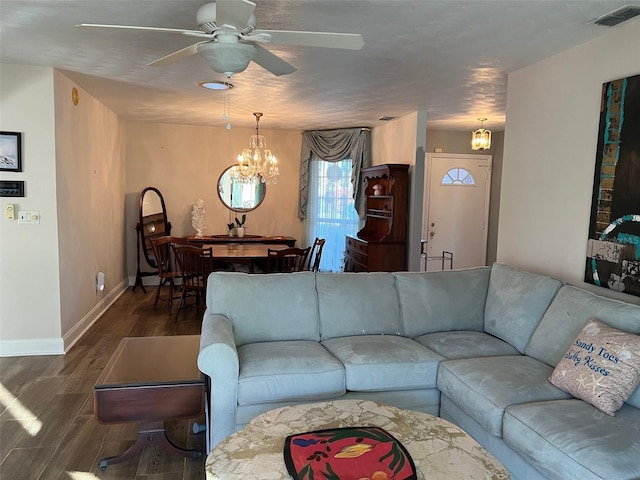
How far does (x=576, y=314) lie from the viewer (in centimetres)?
258

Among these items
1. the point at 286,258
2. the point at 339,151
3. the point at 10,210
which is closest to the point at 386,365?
the point at 286,258

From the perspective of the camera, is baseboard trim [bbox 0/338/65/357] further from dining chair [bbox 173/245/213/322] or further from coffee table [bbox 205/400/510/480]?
coffee table [bbox 205/400/510/480]

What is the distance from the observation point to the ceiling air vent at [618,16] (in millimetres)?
2494

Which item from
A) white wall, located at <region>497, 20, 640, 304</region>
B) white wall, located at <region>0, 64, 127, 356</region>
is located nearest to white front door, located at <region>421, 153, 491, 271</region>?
white wall, located at <region>497, 20, 640, 304</region>

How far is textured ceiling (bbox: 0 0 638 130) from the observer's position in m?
2.54

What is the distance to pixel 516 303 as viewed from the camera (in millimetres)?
3055

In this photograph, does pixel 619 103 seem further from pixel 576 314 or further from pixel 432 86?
pixel 432 86

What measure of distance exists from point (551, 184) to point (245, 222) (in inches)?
193

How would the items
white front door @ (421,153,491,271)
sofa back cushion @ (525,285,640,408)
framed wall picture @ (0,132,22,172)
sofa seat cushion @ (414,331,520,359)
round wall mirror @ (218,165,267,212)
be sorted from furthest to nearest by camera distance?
round wall mirror @ (218,165,267,212) < white front door @ (421,153,491,271) < framed wall picture @ (0,132,22,172) < sofa seat cushion @ (414,331,520,359) < sofa back cushion @ (525,285,640,408)

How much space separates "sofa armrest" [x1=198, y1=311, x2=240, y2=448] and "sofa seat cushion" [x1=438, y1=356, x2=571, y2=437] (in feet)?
3.88

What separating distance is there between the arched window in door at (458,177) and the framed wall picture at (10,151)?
5.32 meters

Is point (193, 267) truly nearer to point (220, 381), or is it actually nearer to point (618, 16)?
point (220, 381)

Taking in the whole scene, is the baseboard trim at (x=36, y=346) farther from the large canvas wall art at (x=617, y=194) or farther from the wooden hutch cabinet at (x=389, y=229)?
the large canvas wall art at (x=617, y=194)

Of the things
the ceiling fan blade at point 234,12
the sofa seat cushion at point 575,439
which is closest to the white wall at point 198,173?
the ceiling fan blade at point 234,12
